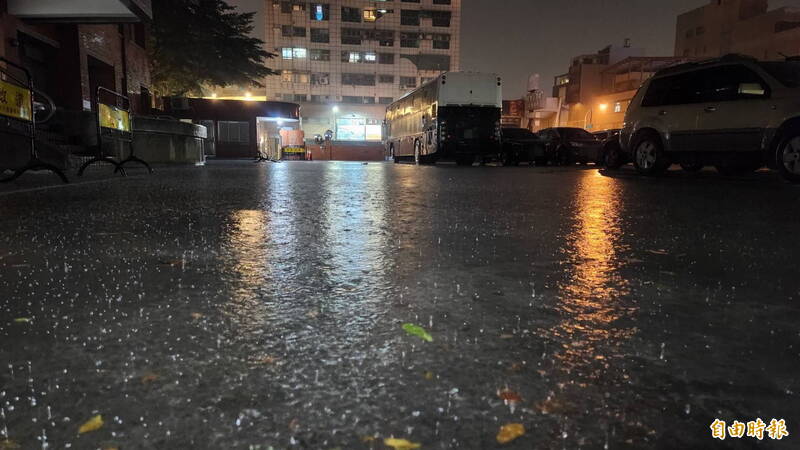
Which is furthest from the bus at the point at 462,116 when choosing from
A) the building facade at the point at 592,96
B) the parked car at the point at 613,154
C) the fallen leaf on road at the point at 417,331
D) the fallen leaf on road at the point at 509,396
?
the building facade at the point at 592,96

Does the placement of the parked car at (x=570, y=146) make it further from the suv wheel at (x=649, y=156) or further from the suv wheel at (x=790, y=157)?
the suv wheel at (x=790, y=157)

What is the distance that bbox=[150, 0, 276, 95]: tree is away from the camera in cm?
2700

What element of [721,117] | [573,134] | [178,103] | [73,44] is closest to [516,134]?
[573,134]

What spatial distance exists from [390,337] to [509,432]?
63cm

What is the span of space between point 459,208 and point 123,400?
4521 millimetres

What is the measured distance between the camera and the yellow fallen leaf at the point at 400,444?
111 centimetres

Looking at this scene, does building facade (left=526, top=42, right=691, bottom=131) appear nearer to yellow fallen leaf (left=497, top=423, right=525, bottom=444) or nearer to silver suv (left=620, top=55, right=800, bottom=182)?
silver suv (left=620, top=55, right=800, bottom=182)

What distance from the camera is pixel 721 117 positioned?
9.85 meters

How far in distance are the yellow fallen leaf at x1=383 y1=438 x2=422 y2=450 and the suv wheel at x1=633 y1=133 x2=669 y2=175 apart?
38.1ft

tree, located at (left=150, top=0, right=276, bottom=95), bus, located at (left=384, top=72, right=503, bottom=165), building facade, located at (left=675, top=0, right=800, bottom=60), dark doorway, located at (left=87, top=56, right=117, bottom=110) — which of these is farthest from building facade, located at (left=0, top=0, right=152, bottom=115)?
building facade, located at (left=675, top=0, right=800, bottom=60)

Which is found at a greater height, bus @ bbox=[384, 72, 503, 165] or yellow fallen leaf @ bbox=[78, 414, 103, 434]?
bus @ bbox=[384, 72, 503, 165]

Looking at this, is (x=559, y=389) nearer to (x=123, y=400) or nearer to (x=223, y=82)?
(x=123, y=400)

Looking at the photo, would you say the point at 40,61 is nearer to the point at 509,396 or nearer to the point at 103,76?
the point at 103,76

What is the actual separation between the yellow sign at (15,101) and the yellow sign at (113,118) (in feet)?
6.07
